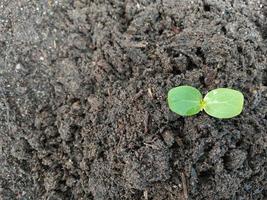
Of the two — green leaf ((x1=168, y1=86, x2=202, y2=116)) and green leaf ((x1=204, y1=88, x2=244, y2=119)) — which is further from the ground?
green leaf ((x1=168, y1=86, x2=202, y2=116))

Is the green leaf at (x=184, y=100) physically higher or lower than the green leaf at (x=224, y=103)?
higher

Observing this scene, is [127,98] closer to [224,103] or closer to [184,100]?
[184,100]

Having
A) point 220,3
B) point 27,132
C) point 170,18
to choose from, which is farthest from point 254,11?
point 27,132

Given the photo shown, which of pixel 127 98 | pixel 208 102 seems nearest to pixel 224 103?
pixel 208 102
